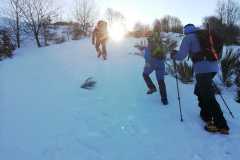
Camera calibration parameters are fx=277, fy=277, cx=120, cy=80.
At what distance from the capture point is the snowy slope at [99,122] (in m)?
3.84

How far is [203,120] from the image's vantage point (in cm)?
485

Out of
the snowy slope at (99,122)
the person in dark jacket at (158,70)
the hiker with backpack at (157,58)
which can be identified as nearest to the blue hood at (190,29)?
the hiker with backpack at (157,58)

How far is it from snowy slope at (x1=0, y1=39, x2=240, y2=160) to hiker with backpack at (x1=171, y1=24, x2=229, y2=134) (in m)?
0.24

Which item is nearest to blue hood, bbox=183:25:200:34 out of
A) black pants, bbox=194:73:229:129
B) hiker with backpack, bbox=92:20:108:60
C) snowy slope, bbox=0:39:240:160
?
black pants, bbox=194:73:229:129

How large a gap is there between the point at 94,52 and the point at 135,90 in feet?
14.3

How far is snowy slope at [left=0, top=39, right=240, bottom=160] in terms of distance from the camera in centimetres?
384

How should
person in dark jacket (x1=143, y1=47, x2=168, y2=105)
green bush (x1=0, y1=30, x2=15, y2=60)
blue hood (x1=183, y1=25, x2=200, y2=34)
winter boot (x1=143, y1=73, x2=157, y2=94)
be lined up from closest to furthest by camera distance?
blue hood (x1=183, y1=25, x2=200, y2=34) < person in dark jacket (x1=143, y1=47, x2=168, y2=105) < winter boot (x1=143, y1=73, x2=157, y2=94) < green bush (x1=0, y1=30, x2=15, y2=60)

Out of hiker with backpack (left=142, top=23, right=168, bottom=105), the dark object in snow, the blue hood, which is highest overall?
the blue hood

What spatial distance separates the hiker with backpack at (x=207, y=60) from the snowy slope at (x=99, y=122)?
237 mm

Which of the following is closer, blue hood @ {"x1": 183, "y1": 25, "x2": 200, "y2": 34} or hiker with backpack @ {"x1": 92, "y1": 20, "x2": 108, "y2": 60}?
blue hood @ {"x1": 183, "y1": 25, "x2": 200, "y2": 34}

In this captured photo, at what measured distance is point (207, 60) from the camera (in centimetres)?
449

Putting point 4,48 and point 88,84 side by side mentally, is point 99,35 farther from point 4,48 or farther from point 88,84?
point 4,48

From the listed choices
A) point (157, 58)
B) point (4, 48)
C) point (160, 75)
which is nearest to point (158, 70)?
point (160, 75)

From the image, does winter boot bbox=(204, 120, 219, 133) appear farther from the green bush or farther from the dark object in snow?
the green bush
